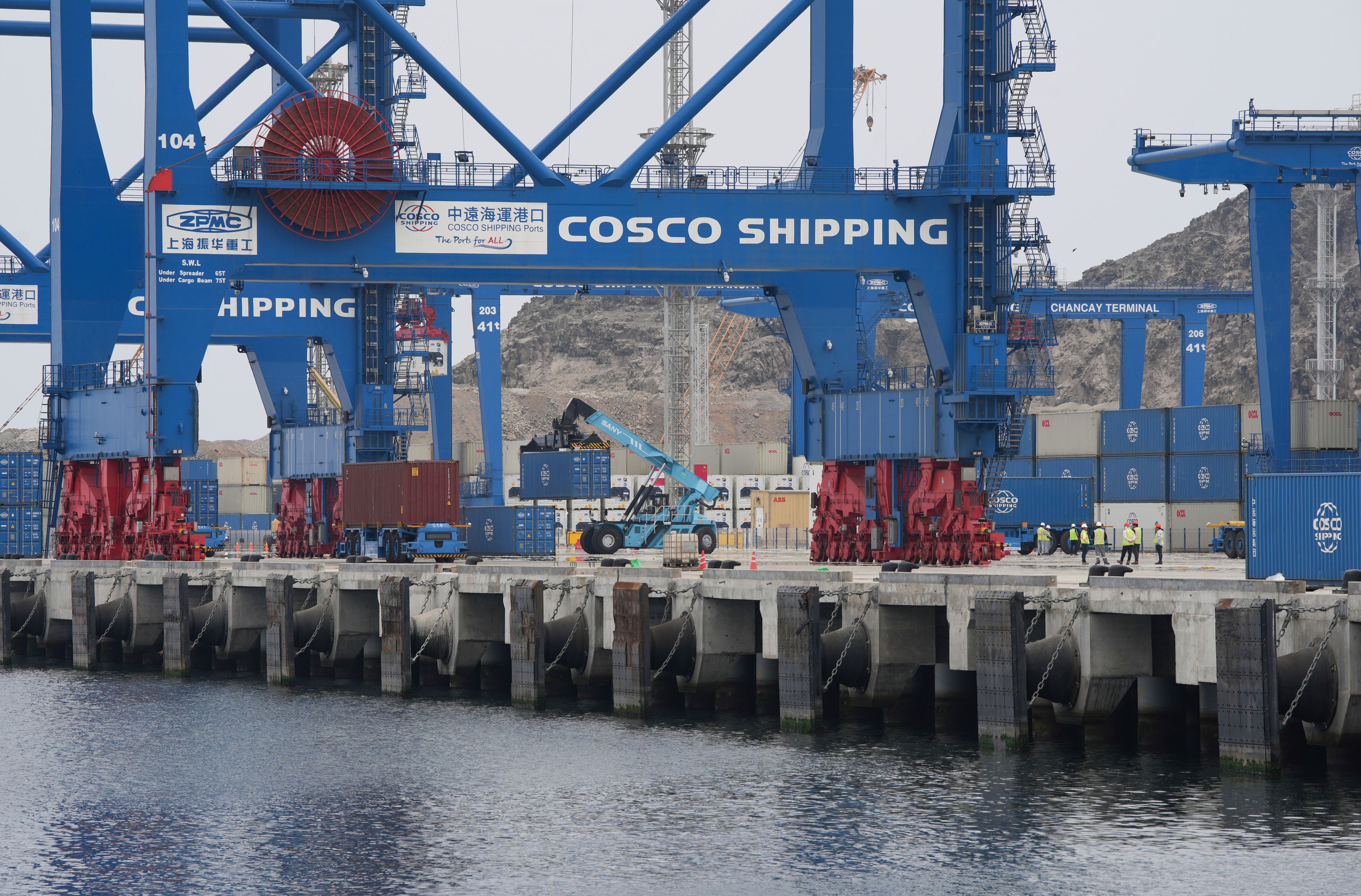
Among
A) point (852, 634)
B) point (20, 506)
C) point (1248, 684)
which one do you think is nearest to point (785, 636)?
point (852, 634)

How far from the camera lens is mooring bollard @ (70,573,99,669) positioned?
4769 cm

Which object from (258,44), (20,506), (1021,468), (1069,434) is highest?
(258,44)

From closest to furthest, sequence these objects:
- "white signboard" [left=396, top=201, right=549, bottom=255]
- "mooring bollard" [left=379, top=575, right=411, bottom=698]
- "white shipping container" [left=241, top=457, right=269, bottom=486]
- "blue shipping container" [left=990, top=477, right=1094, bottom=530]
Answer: "mooring bollard" [left=379, top=575, right=411, bottom=698] < "white signboard" [left=396, top=201, right=549, bottom=255] < "blue shipping container" [left=990, top=477, right=1094, bottom=530] < "white shipping container" [left=241, top=457, right=269, bottom=486]

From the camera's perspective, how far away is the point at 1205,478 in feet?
217

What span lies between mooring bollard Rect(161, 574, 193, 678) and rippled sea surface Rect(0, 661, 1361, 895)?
8.87 m

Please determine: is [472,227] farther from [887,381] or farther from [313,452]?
[313,452]

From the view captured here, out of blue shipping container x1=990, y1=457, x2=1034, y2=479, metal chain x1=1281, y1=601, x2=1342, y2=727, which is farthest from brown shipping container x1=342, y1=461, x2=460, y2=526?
metal chain x1=1281, y1=601, x2=1342, y2=727

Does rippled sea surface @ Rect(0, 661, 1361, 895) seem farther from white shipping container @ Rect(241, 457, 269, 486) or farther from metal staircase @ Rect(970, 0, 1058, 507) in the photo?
white shipping container @ Rect(241, 457, 269, 486)

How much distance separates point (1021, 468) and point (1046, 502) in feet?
32.0

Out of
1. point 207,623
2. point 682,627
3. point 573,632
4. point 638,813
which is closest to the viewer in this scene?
point 638,813

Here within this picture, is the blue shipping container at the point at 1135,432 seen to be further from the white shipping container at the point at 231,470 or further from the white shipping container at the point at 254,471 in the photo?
the white shipping container at the point at 231,470

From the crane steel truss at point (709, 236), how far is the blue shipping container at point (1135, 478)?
19.4 metres

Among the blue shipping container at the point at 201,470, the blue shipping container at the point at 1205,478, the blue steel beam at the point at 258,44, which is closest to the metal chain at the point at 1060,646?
the blue steel beam at the point at 258,44

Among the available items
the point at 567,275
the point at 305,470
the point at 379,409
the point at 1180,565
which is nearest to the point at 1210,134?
the point at 1180,565
